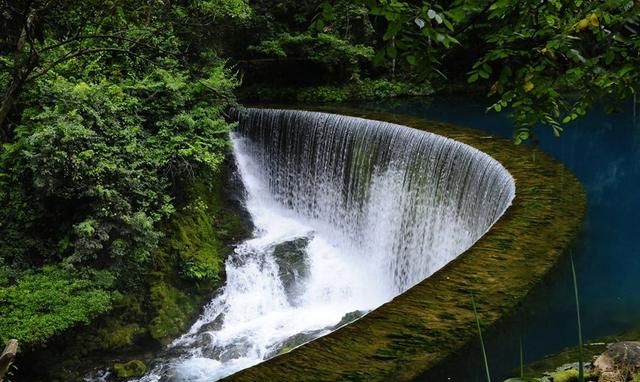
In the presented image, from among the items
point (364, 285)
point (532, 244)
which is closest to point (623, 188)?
point (364, 285)

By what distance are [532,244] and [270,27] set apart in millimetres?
11904

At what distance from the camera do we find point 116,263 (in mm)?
6539

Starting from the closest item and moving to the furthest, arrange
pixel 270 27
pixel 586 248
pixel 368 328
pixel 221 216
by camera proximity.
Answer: pixel 368 328
pixel 586 248
pixel 221 216
pixel 270 27

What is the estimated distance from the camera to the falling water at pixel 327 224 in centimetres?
696

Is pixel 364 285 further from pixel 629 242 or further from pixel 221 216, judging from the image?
pixel 629 242

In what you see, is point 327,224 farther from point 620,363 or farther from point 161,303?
point 620,363

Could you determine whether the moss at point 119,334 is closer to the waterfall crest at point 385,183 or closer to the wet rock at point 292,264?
the wet rock at point 292,264

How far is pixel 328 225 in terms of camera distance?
9867 millimetres

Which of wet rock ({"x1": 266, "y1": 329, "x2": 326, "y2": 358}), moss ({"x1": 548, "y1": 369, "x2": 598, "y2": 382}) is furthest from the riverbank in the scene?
moss ({"x1": 548, "y1": 369, "x2": 598, "y2": 382})

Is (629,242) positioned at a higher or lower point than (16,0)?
lower

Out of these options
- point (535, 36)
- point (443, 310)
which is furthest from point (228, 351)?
point (535, 36)

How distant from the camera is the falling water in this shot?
274 inches

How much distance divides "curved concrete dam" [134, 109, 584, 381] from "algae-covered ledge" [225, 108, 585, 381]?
21 centimetres

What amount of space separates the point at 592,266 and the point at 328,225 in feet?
17.1
